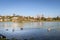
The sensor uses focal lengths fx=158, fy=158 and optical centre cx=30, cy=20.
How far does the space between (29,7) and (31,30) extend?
61 cm

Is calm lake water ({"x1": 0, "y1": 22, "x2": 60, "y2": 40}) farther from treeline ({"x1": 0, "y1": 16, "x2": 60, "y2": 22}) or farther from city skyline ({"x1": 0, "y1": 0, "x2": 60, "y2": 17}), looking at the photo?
city skyline ({"x1": 0, "y1": 0, "x2": 60, "y2": 17})

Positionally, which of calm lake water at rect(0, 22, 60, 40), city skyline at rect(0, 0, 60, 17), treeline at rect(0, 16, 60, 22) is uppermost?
city skyline at rect(0, 0, 60, 17)

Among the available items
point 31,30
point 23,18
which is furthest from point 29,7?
point 31,30

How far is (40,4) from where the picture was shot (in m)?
4.16

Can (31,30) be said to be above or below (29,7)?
below

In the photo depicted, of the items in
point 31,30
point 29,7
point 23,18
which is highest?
point 29,7

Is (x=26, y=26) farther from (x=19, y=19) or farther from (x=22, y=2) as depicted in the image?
(x=22, y=2)

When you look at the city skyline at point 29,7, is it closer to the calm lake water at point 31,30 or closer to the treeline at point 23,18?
the treeline at point 23,18

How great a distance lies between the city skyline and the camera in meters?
4.14

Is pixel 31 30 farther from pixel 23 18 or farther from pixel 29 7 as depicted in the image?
pixel 29 7

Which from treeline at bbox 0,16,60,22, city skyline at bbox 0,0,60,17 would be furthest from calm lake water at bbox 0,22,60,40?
city skyline at bbox 0,0,60,17

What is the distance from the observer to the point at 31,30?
4.09 metres

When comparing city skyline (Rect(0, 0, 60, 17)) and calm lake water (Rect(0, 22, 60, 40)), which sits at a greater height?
city skyline (Rect(0, 0, 60, 17))

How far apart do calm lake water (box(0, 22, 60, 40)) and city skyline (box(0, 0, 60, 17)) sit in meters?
0.29
